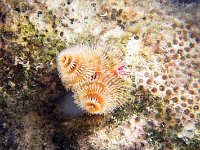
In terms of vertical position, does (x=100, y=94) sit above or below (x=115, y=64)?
below

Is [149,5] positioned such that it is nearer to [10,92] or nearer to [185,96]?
[185,96]

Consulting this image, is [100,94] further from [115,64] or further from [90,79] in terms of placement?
[115,64]

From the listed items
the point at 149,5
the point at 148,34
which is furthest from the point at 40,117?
the point at 149,5

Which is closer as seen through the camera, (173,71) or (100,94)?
(100,94)

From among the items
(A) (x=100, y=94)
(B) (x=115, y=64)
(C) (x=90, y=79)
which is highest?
(B) (x=115, y=64)

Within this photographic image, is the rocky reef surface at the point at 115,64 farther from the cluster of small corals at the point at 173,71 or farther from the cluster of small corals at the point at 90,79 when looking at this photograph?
the cluster of small corals at the point at 90,79

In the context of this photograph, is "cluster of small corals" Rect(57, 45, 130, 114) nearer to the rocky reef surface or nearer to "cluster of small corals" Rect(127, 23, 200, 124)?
the rocky reef surface

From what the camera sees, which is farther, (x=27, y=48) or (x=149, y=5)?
(x=149, y=5)

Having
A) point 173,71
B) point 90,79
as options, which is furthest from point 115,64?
point 173,71
